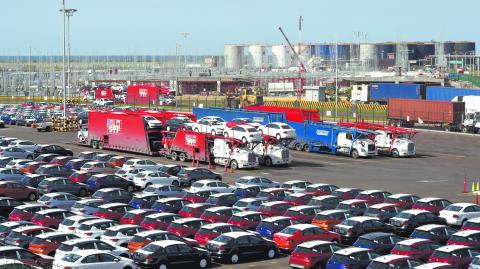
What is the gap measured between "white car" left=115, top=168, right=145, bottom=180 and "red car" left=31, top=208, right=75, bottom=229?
41.8 ft

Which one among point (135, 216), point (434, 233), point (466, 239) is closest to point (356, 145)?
point (434, 233)

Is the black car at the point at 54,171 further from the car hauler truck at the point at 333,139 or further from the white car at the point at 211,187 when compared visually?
the car hauler truck at the point at 333,139

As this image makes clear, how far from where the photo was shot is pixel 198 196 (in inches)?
1634

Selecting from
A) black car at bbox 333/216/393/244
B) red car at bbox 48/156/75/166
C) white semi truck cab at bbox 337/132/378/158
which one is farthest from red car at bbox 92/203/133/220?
white semi truck cab at bbox 337/132/378/158

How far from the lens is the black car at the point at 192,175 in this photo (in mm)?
49000

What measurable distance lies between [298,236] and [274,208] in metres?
5.66

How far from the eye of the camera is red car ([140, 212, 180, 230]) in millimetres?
34250

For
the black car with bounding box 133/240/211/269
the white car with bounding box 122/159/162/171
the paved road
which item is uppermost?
the white car with bounding box 122/159/162/171

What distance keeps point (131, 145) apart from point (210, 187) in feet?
66.2

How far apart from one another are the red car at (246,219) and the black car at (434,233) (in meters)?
6.04

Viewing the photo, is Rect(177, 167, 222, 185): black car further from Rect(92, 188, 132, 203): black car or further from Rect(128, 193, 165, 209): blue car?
Rect(128, 193, 165, 209): blue car

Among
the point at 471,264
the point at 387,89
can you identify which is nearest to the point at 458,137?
the point at 387,89

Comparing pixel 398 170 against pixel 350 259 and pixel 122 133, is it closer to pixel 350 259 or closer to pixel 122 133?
pixel 122 133

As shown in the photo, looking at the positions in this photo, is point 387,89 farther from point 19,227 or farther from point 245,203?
point 19,227
